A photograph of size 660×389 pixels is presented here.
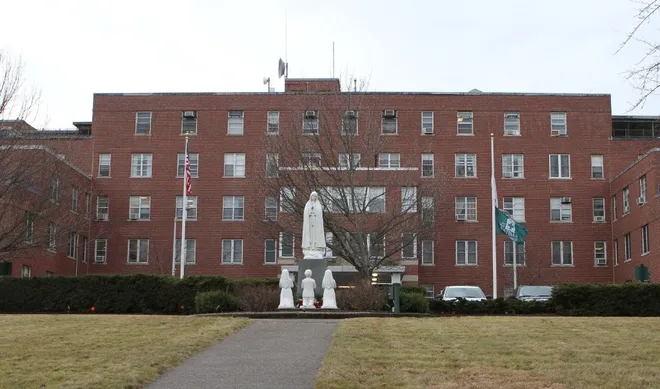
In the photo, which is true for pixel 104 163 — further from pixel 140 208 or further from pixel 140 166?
pixel 140 208

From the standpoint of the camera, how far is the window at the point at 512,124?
6166 centimetres

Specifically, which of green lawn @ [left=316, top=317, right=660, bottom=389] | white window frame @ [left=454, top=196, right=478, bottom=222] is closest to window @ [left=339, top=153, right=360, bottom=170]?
white window frame @ [left=454, top=196, right=478, bottom=222]

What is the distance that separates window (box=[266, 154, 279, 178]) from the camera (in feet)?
140

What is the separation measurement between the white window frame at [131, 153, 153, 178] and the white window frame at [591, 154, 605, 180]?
28.2 meters

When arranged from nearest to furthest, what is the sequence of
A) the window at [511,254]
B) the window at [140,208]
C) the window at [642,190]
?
1. the window at [642,190]
2. the window at [511,254]
3. the window at [140,208]

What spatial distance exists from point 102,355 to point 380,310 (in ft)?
43.7

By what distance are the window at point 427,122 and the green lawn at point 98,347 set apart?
39.6 meters

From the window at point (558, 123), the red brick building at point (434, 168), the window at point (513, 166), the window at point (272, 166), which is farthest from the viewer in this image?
the window at point (558, 123)

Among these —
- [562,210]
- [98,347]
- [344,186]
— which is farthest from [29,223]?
[562,210]

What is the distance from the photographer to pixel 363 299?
28156 millimetres

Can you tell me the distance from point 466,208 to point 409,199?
17.8m

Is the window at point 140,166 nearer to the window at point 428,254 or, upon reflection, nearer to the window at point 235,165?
the window at point 235,165

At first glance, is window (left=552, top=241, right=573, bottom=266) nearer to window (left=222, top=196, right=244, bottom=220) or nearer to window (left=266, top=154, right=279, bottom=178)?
window (left=222, top=196, right=244, bottom=220)

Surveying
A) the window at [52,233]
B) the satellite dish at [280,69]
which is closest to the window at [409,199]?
the window at [52,233]
